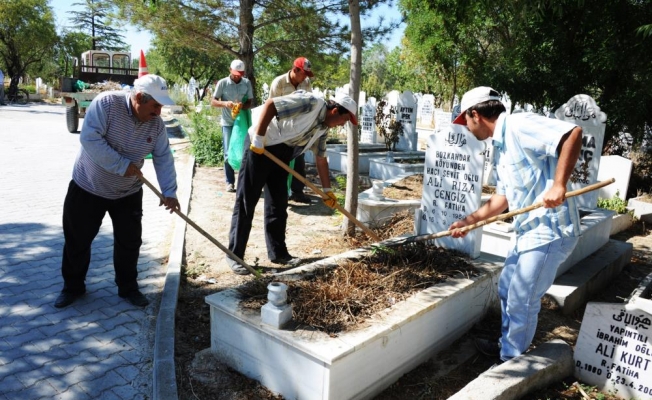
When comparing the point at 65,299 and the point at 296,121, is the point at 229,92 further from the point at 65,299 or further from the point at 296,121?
the point at 65,299

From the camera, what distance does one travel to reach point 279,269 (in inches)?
192

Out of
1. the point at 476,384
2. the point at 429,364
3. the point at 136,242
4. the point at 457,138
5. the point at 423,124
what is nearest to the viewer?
→ the point at 476,384

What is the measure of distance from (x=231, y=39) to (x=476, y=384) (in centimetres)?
1023

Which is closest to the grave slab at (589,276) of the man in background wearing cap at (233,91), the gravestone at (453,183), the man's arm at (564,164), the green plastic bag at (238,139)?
the gravestone at (453,183)

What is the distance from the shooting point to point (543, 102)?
1049 cm

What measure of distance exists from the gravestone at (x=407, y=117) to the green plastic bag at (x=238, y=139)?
4.96 meters

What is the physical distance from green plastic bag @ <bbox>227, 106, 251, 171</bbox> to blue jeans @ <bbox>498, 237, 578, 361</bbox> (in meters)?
4.35

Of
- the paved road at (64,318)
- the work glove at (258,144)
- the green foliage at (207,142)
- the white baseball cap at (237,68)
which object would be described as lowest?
the paved road at (64,318)

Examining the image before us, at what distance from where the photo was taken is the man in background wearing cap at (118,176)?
349 centimetres

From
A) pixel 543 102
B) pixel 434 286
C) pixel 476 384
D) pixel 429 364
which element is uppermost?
pixel 543 102

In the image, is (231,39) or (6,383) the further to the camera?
(231,39)

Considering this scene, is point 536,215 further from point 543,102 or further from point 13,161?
point 13,161

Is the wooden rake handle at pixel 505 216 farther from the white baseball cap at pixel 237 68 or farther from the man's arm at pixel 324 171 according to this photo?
the white baseball cap at pixel 237 68

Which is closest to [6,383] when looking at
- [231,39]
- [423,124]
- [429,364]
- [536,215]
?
[429,364]
